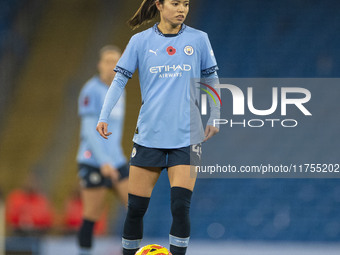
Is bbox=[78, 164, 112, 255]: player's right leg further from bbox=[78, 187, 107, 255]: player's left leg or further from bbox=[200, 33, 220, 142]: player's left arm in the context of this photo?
bbox=[200, 33, 220, 142]: player's left arm

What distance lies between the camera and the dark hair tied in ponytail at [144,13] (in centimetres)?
438

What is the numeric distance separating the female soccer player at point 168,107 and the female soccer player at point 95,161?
1.72 metres

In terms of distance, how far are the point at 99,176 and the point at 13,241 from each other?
5.81ft

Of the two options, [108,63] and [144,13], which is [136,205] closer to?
[144,13]

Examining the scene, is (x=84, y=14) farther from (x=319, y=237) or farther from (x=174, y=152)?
(x=174, y=152)

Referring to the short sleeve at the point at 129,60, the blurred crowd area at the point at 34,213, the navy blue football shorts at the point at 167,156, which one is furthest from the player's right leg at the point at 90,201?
the blurred crowd area at the point at 34,213

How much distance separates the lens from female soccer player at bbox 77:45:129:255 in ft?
19.8

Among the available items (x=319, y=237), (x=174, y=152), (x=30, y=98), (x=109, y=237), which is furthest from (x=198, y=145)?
(x=30, y=98)

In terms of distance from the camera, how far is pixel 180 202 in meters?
4.11

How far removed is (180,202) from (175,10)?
3.81ft

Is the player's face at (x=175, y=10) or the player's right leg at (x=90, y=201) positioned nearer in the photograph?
the player's face at (x=175, y=10)

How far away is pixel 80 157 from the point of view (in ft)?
20.5

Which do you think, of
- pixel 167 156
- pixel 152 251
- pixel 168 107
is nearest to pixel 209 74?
pixel 168 107

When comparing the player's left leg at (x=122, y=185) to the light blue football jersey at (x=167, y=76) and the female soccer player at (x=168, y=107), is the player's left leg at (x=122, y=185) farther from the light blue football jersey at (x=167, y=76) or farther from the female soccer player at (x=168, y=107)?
the light blue football jersey at (x=167, y=76)
